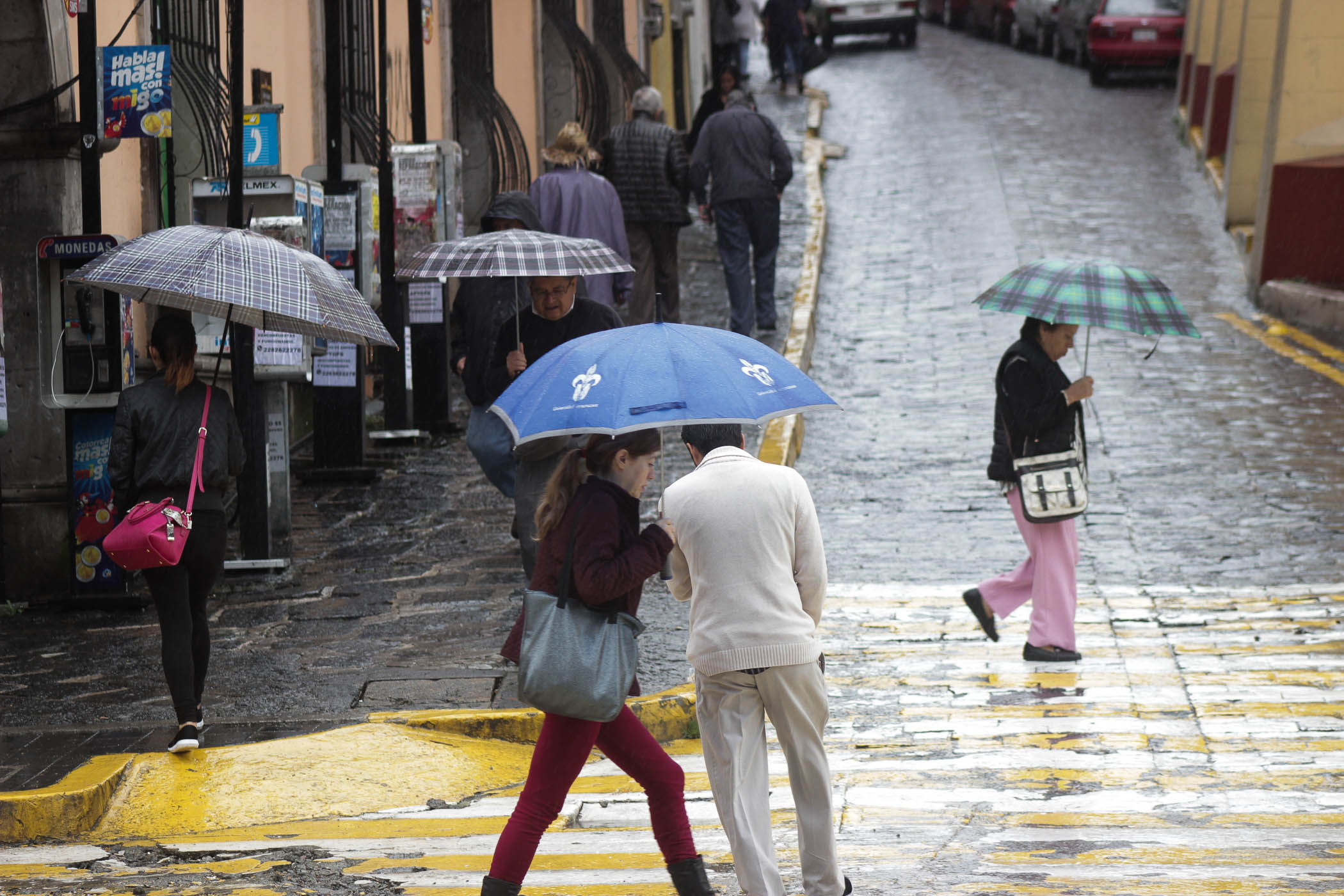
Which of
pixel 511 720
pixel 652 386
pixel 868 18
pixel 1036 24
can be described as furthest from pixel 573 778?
pixel 868 18

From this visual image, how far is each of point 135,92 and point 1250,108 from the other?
1654cm

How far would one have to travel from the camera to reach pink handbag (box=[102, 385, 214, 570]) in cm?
664

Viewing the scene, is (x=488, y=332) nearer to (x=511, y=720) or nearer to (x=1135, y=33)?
(x=511, y=720)

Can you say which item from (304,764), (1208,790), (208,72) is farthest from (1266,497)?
(208,72)

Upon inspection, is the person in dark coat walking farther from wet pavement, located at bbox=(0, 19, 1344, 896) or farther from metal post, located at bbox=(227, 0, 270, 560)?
metal post, located at bbox=(227, 0, 270, 560)

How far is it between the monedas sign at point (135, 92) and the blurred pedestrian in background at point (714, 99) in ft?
33.3

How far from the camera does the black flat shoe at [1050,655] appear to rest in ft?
27.5

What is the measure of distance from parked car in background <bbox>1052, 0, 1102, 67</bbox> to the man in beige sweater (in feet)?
92.5

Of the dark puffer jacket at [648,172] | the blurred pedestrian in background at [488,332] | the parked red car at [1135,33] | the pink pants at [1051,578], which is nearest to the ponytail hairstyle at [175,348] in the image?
the blurred pedestrian in background at [488,332]

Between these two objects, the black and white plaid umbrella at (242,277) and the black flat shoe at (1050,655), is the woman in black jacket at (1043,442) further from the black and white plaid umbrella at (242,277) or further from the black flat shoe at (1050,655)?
the black and white plaid umbrella at (242,277)

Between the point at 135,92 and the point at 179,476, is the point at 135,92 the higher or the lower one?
the higher one

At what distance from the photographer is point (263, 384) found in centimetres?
1025

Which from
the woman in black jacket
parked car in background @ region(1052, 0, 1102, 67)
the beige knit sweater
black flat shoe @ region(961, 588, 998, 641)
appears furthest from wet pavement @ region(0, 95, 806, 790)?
parked car in background @ region(1052, 0, 1102, 67)

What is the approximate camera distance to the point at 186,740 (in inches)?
268
